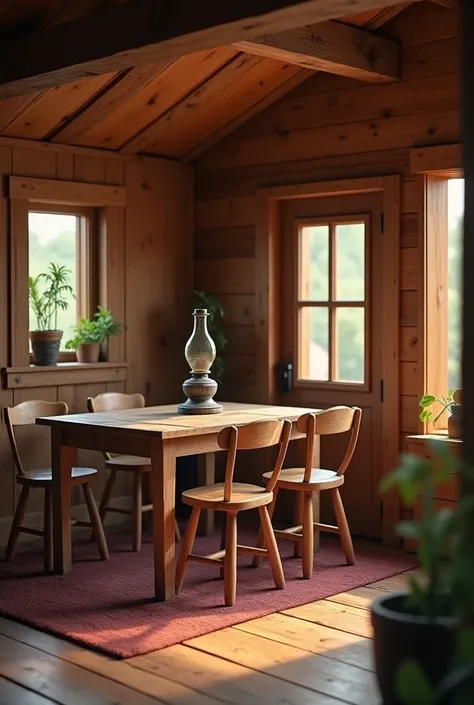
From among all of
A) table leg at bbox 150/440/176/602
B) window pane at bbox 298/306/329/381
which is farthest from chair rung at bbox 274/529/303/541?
window pane at bbox 298/306/329/381

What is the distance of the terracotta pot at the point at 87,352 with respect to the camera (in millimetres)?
6081

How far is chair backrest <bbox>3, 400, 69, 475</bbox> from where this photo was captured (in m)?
5.30

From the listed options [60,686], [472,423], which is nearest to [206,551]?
[60,686]

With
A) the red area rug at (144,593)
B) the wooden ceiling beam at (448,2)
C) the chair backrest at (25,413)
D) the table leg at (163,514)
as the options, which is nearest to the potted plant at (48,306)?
the chair backrest at (25,413)

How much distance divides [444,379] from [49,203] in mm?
2512

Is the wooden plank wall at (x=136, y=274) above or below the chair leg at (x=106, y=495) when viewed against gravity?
above

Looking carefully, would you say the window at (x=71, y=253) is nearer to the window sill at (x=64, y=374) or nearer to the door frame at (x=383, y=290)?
the window sill at (x=64, y=374)

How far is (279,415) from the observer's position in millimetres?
5266

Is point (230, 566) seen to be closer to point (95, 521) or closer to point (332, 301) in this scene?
point (95, 521)

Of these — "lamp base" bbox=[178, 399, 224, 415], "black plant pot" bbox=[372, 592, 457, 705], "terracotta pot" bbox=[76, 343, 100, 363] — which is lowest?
"black plant pot" bbox=[372, 592, 457, 705]

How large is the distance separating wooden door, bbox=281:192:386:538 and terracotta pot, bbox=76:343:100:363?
3.83 ft

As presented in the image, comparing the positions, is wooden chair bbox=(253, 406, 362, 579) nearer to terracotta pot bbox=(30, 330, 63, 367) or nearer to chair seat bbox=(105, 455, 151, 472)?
chair seat bbox=(105, 455, 151, 472)

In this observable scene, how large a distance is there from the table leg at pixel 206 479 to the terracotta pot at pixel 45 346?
1.06 m

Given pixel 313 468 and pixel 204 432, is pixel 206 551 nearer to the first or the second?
pixel 313 468
